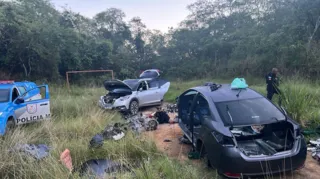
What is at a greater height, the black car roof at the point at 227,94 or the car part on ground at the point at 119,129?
the black car roof at the point at 227,94

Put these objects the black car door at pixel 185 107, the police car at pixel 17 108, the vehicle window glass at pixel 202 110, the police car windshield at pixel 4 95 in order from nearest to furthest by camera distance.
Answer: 1. the vehicle window glass at pixel 202 110
2. the black car door at pixel 185 107
3. the police car at pixel 17 108
4. the police car windshield at pixel 4 95

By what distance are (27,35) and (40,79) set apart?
3.07 m

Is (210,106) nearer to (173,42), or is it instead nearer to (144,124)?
(144,124)

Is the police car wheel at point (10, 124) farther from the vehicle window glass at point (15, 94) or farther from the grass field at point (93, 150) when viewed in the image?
the vehicle window glass at point (15, 94)

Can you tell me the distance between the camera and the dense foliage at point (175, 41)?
56.3 ft

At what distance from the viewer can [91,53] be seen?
2352cm

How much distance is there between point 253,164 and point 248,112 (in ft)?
3.67

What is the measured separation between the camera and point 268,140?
5039 millimetres

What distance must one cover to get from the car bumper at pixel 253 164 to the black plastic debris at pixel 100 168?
1569 millimetres

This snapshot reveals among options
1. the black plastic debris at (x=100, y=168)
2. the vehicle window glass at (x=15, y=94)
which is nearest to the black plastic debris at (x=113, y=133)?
the black plastic debris at (x=100, y=168)

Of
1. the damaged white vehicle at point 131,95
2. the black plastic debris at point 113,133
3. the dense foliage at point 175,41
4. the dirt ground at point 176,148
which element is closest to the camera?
the dirt ground at point 176,148

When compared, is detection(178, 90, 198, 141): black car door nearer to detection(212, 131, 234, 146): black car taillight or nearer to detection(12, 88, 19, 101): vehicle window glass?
detection(212, 131, 234, 146): black car taillight

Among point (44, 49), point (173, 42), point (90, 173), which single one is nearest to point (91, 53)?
point (44, 49)

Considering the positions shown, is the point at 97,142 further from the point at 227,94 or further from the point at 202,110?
the point at 227,94
